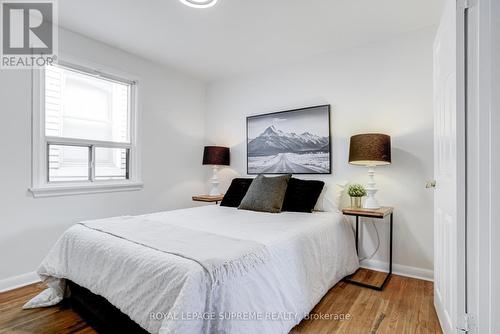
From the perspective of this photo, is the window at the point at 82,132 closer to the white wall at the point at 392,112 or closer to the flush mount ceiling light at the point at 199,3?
the flush mount ceiling light at the point at 199,3

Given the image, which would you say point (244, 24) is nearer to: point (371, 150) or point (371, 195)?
point (371, 150)

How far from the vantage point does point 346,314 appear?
1900 millimetres

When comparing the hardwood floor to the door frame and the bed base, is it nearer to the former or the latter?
the bed base

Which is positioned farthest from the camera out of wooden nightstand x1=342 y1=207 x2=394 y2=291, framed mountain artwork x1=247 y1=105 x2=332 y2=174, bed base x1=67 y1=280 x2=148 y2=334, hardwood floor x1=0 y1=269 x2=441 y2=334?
framed mountain artwork x1=247 y1=105 x2=332 y2=174

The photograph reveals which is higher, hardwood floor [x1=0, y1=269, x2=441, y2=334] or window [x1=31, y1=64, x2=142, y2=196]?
window [x1=31, y1=64, x2=142, y2=196]

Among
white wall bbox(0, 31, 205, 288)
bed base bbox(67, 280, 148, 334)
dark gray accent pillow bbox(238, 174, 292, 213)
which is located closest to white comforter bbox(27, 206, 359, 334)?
bed base bbox(67, 280, 148, 334)

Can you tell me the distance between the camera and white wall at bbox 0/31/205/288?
2.31 m

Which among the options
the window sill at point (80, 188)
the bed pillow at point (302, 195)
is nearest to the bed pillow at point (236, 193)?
the bed pillow at point (302, 195)

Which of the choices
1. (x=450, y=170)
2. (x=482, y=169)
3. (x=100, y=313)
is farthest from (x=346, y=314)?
(x=100, y=313)

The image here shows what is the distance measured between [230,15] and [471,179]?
7.29 feet

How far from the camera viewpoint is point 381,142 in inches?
95.3

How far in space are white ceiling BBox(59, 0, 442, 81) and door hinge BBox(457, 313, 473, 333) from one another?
226cm

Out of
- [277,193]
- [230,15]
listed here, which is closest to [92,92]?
[230,15]

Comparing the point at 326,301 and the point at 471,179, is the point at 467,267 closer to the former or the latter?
the point at 471,179
